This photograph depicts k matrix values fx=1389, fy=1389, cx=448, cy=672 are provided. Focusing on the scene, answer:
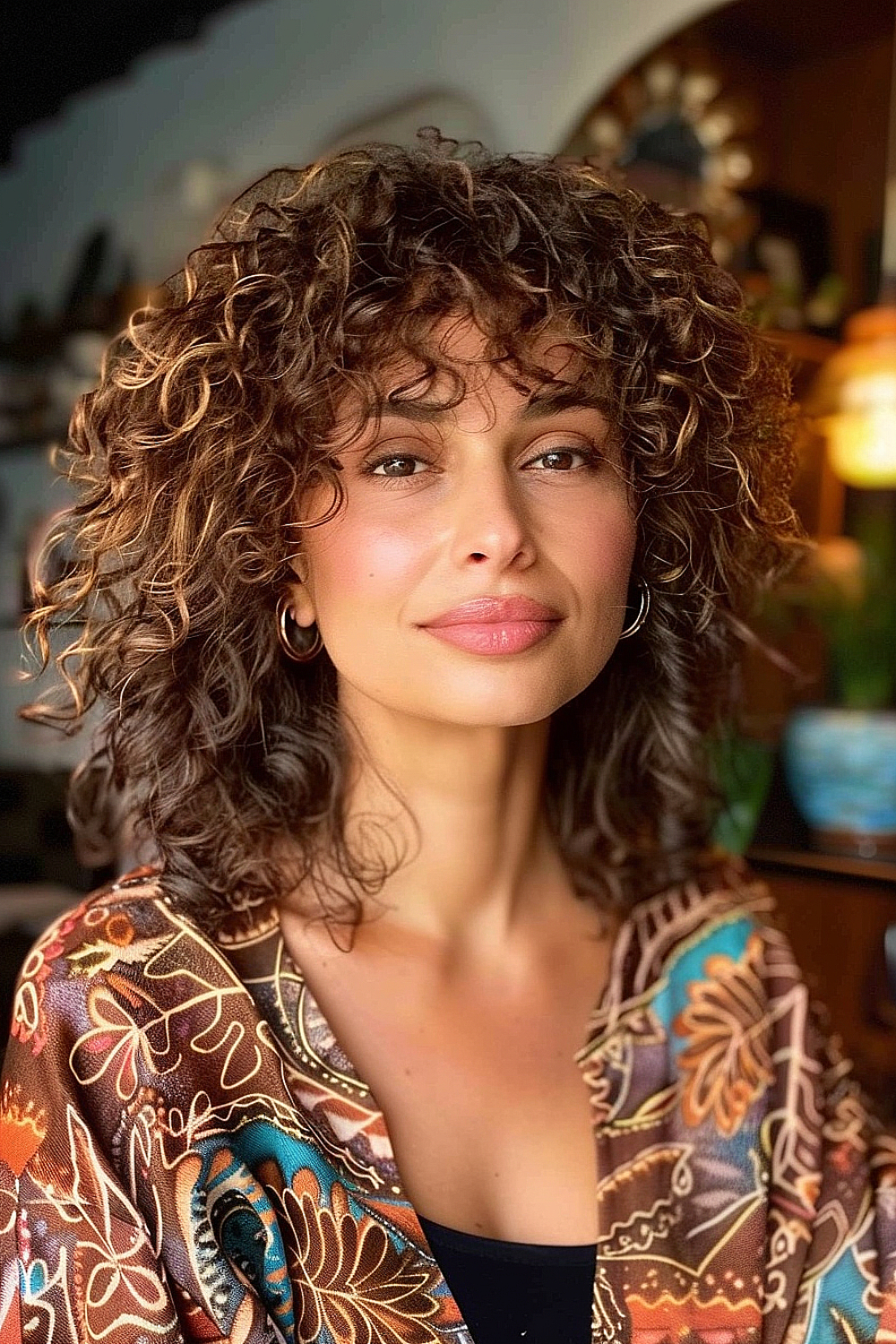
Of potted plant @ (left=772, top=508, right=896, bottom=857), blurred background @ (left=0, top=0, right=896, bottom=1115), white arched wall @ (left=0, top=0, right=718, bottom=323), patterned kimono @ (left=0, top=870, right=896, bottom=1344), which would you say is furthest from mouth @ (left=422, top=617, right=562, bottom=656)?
white arched wall @ (left=0, top=0, right=718, bottom=323)

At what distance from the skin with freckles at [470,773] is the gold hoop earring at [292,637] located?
30 millimetres

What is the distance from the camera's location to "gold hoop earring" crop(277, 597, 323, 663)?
120cm

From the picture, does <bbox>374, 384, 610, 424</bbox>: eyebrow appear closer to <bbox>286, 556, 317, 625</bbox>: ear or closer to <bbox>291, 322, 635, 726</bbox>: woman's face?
<bbox>291, 322, 635, 726</bbox>: woman's face

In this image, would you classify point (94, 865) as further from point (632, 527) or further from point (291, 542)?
point (632, 527)

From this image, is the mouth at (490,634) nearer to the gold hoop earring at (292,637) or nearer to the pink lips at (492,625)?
the pink lips at (492,625)

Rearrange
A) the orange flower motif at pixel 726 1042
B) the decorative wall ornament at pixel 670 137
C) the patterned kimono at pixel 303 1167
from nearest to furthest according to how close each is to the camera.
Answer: the patterned kimono at pixel 303 1167
the orange flower motif at pixel 726 1042
the decorative wall ornament at pixel 670 137

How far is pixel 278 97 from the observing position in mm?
3369

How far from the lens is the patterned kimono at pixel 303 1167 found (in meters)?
1.00

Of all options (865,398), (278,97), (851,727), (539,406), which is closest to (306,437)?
(539,406)

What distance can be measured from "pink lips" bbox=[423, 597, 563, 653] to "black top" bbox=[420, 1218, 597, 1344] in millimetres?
462

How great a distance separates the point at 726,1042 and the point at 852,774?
68 cm

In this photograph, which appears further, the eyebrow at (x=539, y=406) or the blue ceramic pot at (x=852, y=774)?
the blue ceramic pot at (x=852, y=774)

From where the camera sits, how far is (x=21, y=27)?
3.31 meters

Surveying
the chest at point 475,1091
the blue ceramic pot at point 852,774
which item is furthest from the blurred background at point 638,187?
the chest at point 475,1091
